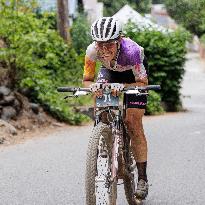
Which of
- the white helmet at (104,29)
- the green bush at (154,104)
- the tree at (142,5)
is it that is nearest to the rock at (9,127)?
the white helmet at (104,29)

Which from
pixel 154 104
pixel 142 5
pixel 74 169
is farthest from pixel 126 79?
pixel 142 5

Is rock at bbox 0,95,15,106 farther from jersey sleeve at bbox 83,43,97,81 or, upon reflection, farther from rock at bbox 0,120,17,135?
jersey sleeve at bbox 83,43,97,81

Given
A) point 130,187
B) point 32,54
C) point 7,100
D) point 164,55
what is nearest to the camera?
point 130,187

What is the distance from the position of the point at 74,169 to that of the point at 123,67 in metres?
3.24

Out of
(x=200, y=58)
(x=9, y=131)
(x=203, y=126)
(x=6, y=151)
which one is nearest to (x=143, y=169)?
(x=6, y=151)

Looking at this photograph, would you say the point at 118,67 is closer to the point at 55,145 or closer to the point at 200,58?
the point at 55,145

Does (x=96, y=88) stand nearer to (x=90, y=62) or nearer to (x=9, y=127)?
(x=90, y=62)

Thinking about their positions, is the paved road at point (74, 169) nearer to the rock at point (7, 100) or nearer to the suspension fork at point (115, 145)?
the suspension fork at point (115, 145)

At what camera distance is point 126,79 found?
6121 millimetres

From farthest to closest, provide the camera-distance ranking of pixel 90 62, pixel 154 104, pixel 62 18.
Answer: pixel 62 18 < pixel 154 104 < pixel 90 62

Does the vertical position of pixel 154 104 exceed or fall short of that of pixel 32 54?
it falls short

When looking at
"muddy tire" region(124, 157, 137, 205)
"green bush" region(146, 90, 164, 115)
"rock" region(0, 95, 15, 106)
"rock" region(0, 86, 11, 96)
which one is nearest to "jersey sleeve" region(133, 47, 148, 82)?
"muddy tire" region(124, 157, 137, 205)

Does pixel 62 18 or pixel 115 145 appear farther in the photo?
pixel 62 18

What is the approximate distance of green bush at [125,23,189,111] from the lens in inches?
846
